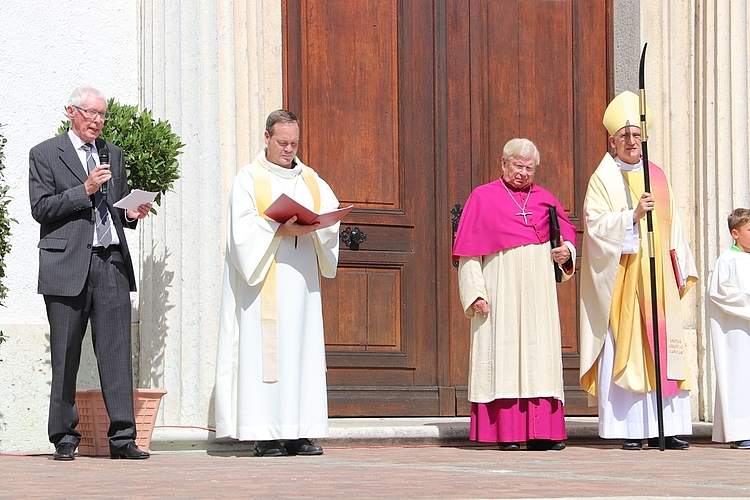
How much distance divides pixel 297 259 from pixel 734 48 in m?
3.94

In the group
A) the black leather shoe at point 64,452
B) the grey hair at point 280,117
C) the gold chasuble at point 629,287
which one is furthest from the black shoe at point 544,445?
the black leather shoe at point 64,452

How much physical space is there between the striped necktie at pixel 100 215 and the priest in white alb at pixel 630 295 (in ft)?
9.70

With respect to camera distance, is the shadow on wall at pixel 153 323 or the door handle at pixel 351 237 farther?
the door handle at pixel 351 237

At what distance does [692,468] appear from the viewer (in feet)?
20.5

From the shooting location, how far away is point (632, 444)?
26.0 ft

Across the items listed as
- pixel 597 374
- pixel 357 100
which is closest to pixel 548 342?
pixel 597 374

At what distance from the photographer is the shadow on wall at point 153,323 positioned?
26.2 ft

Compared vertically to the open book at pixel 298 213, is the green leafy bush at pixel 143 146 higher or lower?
higher

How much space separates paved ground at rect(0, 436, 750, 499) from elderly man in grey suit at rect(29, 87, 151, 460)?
0.82 ft

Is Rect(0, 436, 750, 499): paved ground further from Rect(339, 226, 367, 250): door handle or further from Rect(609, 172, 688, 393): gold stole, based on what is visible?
Rect(339, 226, 367, 250): door handle

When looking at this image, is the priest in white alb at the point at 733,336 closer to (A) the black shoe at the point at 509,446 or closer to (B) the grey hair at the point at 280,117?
(A) the black shoe at the point at 509,446

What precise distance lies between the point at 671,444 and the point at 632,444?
11.5 inches

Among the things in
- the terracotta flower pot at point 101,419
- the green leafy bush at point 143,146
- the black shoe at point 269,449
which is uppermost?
the green leafy bush at point 143,146

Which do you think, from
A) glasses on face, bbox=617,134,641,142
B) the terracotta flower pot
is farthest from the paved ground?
glasses on face, bbox=617,134,641,142
